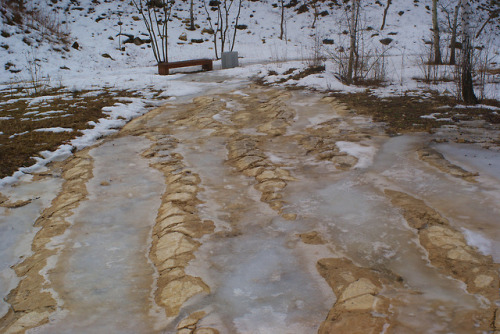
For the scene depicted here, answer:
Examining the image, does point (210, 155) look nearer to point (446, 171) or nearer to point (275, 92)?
point (446, 171)

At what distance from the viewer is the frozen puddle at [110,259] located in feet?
7.32

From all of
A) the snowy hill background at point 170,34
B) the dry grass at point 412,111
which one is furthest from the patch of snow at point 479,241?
the snowy hill background at point 170,34

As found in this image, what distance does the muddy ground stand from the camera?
216 centimetres

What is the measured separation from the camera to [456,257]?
2518mm

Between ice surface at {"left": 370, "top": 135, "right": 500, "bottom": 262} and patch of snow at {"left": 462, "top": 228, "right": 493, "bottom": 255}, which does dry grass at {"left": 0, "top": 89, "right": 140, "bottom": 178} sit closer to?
ice surface at {"left": 370, "top": 135, "right": 500, "bottom": 262}

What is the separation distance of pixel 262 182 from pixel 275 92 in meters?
4.73

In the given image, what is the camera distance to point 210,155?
4996 mm

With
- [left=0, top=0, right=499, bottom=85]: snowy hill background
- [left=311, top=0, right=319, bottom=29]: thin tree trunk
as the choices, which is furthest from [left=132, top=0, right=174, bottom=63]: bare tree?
[left=311, top=0, right=319, bottom=29]: thin tree trunk

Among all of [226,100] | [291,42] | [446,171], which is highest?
[291,42]

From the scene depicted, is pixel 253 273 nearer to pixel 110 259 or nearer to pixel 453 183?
pixel 110 259

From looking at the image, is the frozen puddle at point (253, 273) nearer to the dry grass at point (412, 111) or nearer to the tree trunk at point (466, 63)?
the dry grass at point (412, 111)

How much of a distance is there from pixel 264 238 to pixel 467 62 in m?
5.42

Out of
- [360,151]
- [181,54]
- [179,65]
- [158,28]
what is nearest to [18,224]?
[360,151]

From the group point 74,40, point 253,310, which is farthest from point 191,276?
point 74,40
